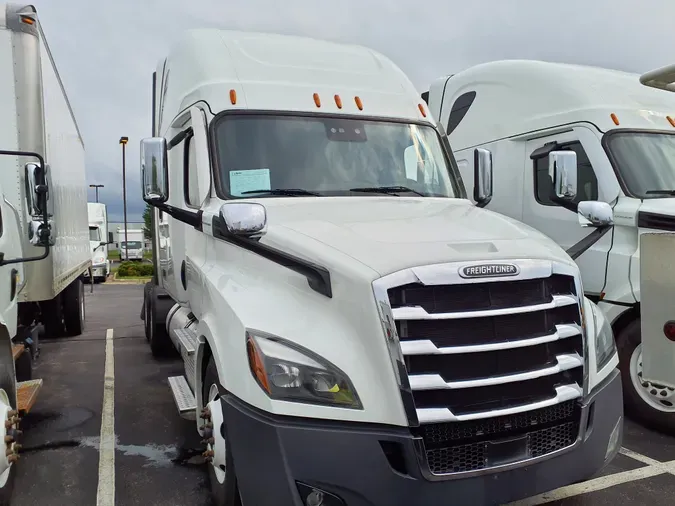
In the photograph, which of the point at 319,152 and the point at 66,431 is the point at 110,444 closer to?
the point at 66,431

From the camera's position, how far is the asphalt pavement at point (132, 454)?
3900 millimetres

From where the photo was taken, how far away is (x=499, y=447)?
2.81 m

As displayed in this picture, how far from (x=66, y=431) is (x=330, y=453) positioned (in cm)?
361

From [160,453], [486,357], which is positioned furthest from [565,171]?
[160,453]

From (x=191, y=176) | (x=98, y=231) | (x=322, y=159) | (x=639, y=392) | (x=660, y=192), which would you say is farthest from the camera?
(x=98, y=231)

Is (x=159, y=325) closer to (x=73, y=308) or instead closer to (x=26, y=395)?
(x=73, y=308)

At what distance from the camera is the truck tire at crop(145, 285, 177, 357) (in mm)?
7543

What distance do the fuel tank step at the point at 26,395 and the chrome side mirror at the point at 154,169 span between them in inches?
65.2

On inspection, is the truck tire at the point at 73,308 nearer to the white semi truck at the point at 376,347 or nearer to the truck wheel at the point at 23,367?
the truck wheel at the point at 23,367

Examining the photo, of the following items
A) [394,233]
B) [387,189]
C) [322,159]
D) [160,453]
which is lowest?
[160,453]

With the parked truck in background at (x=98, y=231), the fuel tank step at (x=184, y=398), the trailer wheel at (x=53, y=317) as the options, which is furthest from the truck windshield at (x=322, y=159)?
the parked truck in background at (x=98, y=231)

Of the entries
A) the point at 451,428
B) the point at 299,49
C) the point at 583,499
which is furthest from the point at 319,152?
the point at 583,499

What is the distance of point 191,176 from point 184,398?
1648 millimetres

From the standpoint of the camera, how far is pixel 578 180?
6176mm
